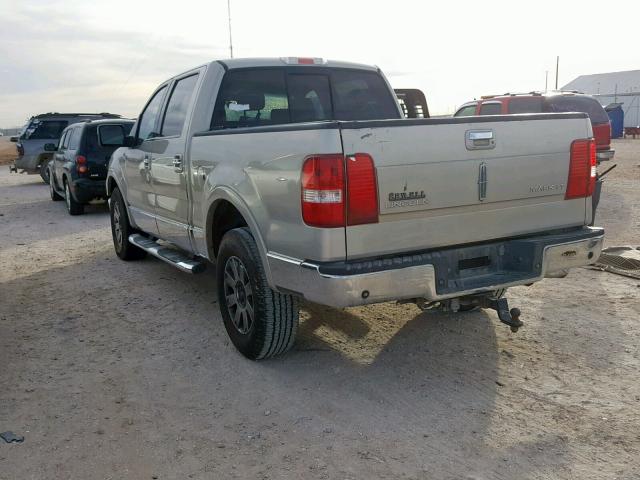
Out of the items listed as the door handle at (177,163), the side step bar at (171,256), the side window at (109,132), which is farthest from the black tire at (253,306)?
the side window at (109,132)

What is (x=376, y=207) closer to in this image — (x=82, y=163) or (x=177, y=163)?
(x=177, y=163)

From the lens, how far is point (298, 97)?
16.6 feet

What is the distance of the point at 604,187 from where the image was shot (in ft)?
41.8

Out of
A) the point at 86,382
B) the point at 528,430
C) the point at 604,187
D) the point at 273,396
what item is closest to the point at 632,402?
the point at 528,430

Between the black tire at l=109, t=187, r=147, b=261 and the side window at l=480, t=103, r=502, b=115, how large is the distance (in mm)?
7397

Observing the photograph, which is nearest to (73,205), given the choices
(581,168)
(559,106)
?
(559,106)

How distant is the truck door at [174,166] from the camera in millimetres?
4938

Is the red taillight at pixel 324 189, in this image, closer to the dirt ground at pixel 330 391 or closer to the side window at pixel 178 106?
the dirt ground at pixel 330 391

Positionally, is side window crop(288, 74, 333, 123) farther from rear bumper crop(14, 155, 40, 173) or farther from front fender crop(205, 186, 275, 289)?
rear bumper crop(14, 155, 40, 173)

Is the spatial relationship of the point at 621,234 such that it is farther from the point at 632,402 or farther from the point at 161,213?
the point at 161,213

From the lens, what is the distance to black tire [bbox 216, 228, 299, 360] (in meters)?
3.82

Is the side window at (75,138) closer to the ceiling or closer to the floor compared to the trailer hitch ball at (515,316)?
closer to the ceiling

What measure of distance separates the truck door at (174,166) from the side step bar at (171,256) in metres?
0.12

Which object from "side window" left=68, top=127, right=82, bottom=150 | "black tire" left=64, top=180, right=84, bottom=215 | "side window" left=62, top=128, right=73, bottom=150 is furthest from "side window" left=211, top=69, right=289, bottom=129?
"side window" left=62, top=128, right=73, bottom=150
